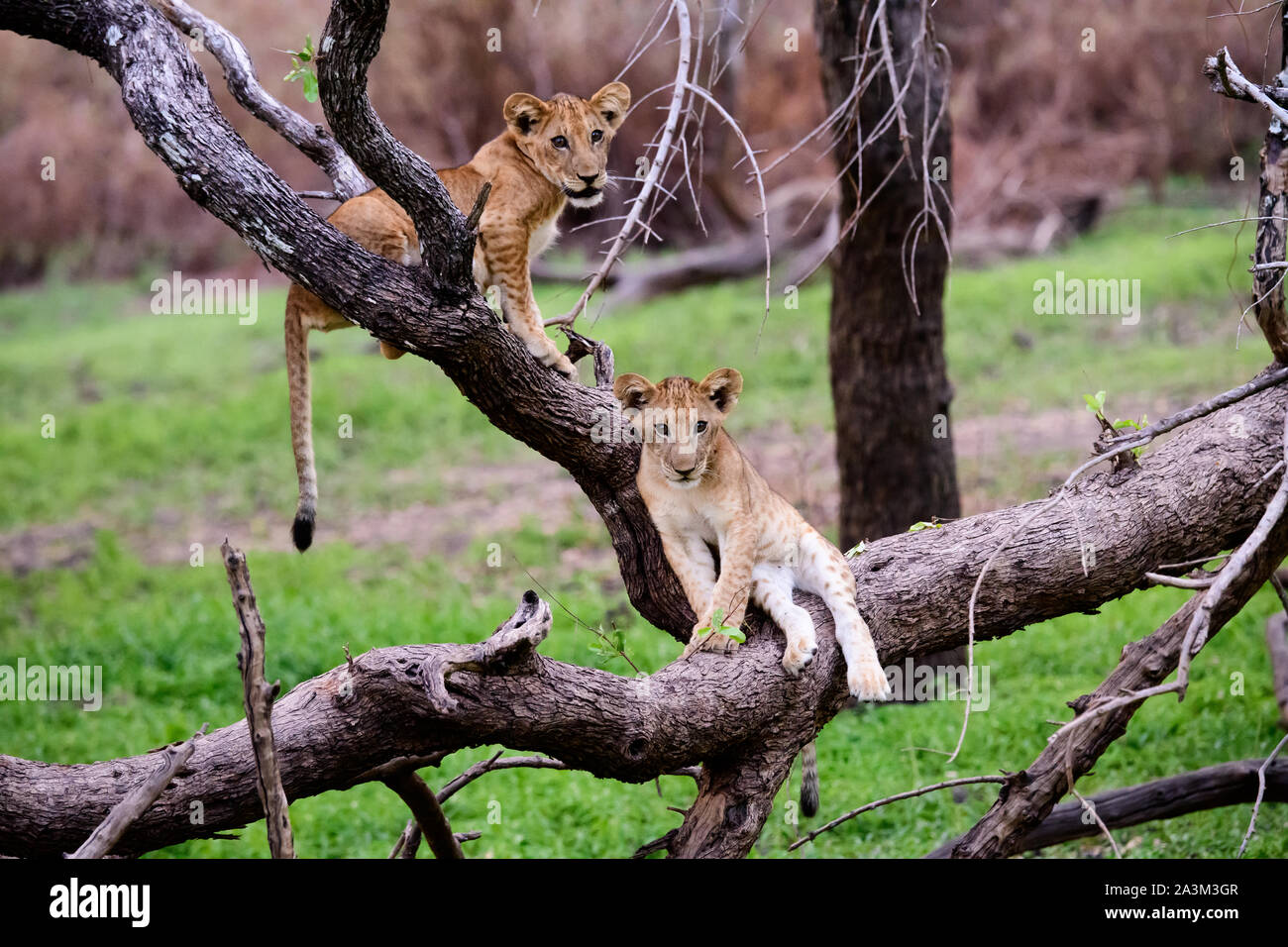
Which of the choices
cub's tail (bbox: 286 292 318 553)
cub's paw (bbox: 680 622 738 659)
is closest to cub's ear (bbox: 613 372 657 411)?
cub's paw (bbox: 680 622 738 659)

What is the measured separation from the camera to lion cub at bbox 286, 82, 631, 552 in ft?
15.3

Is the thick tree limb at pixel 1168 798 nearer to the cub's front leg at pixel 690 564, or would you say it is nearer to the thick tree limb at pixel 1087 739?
the thick tree limb at pixel 1087 739

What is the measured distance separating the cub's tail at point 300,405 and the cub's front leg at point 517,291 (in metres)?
0.74

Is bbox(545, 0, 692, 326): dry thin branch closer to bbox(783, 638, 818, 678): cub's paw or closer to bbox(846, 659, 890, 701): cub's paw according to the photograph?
bbox(783, 638, 818, 678): cub's paw

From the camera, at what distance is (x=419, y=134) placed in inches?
778

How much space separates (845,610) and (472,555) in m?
6.77

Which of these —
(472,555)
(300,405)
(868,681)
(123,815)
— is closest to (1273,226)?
(868,681)

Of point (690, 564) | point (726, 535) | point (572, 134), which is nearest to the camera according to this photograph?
point (726, 535)

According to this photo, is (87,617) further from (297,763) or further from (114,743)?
(297,763)

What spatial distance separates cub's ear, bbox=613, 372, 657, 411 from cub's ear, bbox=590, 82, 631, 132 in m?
1.20

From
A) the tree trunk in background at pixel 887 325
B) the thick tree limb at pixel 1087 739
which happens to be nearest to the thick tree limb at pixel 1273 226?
the thick tree limb at pixel 1087 739

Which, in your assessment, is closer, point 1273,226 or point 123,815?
point 123,815

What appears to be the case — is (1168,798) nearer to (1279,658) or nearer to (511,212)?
(1279,658)

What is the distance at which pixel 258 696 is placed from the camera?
3182 mm
